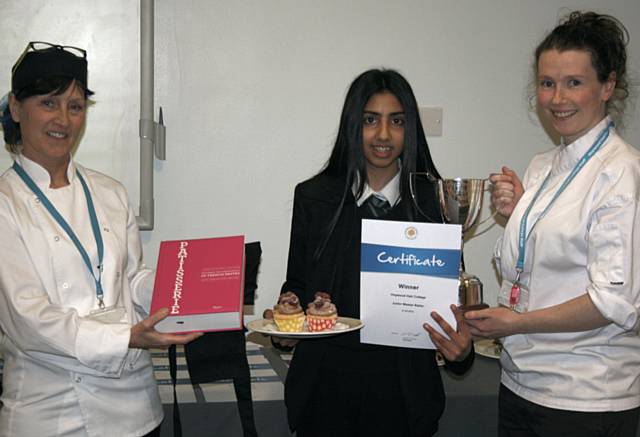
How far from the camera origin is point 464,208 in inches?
73.8

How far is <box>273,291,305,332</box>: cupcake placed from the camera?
1.90 meters

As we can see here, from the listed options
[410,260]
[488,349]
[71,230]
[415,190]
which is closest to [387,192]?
[415,190]

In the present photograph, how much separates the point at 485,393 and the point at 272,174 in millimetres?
1493

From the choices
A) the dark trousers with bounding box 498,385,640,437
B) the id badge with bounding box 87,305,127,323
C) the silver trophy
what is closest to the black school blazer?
the silver trophy

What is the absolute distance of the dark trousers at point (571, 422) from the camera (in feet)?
5.35

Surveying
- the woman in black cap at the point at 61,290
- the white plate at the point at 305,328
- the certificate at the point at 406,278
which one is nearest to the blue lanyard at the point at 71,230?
the woman in black cap at the point at 61,290

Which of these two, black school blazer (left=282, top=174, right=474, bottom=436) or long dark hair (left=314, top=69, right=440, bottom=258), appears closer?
black school blazer (left=282, top=174, right=474, bottom=436)

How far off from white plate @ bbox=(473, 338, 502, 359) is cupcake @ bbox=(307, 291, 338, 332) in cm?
103

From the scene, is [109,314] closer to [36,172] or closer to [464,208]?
[36,172]

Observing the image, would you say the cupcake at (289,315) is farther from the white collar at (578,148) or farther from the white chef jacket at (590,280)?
the white collar at (578,148)

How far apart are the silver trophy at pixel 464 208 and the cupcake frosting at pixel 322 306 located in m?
0.37

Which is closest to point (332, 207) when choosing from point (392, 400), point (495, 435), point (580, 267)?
point (392, 400)

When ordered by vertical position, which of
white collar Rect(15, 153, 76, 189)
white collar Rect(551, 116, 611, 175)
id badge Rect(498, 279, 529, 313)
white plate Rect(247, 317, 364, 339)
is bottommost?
white plate Rect(247, 317, 364, 339)

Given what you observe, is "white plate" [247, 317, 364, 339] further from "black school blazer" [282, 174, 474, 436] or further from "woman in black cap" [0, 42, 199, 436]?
"woman in black cap" [0, 42, 199, 436]
